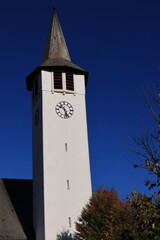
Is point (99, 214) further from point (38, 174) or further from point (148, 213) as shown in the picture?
point (148, 213)

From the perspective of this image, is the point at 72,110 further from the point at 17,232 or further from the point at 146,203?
the point at 146,203

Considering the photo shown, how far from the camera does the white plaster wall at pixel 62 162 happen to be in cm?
2927

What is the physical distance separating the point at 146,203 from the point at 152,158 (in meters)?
1.17

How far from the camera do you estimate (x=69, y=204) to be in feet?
97.8

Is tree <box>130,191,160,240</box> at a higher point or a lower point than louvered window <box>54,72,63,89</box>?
lower

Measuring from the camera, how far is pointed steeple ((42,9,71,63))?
3725cm

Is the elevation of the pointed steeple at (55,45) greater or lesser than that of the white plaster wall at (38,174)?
greater

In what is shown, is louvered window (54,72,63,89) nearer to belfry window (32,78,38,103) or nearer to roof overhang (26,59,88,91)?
roof overhang (26,59,88,91)

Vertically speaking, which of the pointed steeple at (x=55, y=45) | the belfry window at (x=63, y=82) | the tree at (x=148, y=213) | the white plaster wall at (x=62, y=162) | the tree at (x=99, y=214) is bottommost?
the tree at (x=148, y=213)

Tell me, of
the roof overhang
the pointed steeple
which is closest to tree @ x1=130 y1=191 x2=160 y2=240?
the roof overhang

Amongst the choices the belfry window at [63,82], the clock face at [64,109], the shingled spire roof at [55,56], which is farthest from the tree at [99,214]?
the shingled spire roof at [55,56]

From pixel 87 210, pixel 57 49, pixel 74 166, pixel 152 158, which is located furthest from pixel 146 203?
pixel 57 49

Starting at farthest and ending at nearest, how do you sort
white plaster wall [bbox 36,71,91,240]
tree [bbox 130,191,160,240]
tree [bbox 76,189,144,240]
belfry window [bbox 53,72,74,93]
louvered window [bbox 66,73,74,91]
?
louvered window [bbox 66,73,74,91], belfry window [bbox 53,72,74,93], white plaster wall [bbox 36,71,91,240], tree [bbox 76,189,144,240], tree [bbox 130,191,160,240]

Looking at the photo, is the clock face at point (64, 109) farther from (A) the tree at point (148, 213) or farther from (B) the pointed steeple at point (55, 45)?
(A) the tree at point (148, 213)
